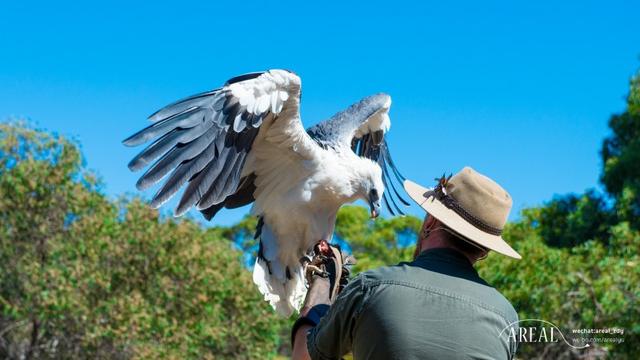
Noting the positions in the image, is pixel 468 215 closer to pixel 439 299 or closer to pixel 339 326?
pixel 439 299

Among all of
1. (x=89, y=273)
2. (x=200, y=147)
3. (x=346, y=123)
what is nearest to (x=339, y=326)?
(x=200, y=147)

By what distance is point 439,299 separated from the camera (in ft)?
8.07

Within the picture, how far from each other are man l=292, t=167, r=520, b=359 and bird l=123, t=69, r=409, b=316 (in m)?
1.48

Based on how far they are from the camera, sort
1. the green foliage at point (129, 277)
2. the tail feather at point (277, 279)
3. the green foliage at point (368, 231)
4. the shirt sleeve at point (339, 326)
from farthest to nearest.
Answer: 1. the green foliage at point (368, 231)
2. the green foliage at point (129, 277)
3. the tail feather at point (277, 279)
4. the shirt sleeve at point (339, 326)

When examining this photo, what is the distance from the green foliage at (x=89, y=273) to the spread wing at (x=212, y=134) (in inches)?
366

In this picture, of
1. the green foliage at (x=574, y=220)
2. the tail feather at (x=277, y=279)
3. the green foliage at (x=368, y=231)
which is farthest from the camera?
the green foliage at (x=368, y=231)

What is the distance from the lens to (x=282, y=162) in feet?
15.3

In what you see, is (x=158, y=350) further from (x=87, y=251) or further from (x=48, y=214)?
(x=48, y=214)

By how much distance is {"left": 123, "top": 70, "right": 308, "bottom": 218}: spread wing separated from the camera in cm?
390

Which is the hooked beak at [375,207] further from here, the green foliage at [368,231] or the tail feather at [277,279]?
the green foliage at [368,231]

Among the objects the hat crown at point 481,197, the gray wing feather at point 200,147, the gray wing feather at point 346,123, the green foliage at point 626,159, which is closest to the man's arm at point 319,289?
the hat crown at point 481,197

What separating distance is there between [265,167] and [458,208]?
2.15 meters

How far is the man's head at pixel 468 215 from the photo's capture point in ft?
8.57

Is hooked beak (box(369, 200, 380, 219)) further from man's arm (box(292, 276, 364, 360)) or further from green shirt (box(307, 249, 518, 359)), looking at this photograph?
green shirt (box(307, 249, 518, 359))
